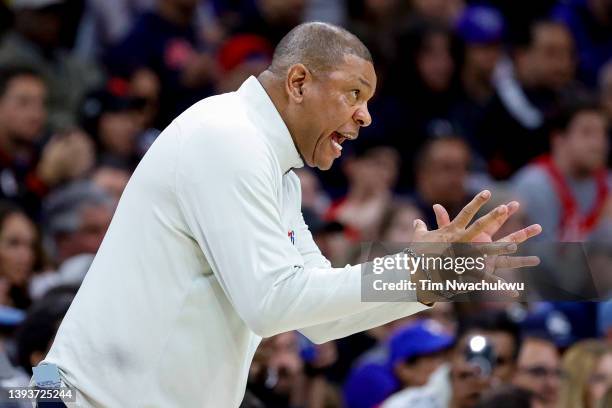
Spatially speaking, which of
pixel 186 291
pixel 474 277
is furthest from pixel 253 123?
pixel 474 277

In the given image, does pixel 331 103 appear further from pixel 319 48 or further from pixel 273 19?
pixel 273 19

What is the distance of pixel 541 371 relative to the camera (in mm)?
6078

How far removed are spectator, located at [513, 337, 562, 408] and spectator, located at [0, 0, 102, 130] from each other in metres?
4.19


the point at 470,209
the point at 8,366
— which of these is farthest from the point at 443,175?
the point at 470,209

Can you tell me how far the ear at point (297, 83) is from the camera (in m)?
3.73

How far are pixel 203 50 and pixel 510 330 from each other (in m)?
4.61

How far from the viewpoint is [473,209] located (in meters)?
3.34

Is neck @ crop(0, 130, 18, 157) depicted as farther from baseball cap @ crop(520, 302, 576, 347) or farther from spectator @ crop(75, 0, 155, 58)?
baseball cap @ crop(520, 302, 576, 347)

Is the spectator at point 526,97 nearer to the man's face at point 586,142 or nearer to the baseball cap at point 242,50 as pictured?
the man's face at point 586,142

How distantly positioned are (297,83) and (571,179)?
16.9 ft

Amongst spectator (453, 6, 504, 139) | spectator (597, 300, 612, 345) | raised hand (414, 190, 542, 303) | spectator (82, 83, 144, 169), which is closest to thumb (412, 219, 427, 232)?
raised hand (414, 190, 542, 303)

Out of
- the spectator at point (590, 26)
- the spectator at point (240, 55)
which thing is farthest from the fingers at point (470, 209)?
the spectator at point (590, 26)

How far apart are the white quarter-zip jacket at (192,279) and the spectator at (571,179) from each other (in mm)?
4907

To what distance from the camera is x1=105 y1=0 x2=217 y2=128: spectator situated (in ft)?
31.5
